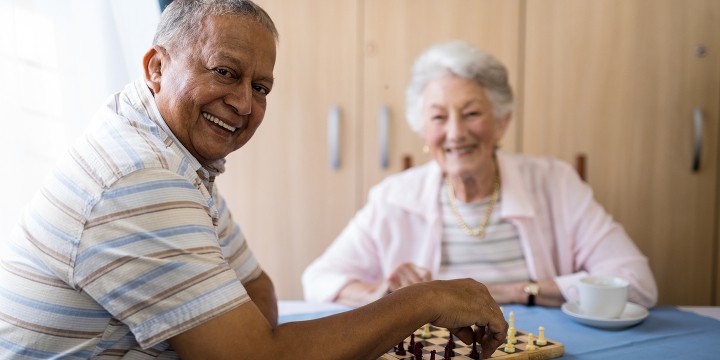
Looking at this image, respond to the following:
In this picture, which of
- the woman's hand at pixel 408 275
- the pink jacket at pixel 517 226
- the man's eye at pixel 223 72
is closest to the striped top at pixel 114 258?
the man's eye at pixel 223 72

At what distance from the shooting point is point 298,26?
8.96 ft

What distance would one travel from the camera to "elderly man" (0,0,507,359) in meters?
0.89

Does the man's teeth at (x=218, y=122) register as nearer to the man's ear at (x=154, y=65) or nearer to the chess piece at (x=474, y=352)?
the man's ear at (x=154, y=65)

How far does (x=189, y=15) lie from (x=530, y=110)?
1951 mm

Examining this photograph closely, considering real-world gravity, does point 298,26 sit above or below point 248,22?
above

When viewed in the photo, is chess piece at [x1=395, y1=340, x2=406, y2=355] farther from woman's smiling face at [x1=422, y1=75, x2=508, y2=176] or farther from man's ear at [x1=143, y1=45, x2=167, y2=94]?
woman's smiling face at [x1=422, y1=75, x2=508, y2=176]

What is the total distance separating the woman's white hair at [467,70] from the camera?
2072 millimetres

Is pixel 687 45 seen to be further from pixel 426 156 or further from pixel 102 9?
pixel 102 9

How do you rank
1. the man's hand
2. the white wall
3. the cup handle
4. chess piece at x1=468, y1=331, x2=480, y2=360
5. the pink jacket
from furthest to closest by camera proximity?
→ the pink jacket < the cup handle < the white wall < chess piece at x1=468, y1=331, x2=480, y2=360 < the man's hand

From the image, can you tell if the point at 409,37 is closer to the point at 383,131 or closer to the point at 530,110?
the point at 383,131

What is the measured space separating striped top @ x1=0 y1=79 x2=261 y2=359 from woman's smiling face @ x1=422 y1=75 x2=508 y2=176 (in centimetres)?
116

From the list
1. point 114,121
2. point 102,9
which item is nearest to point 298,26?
point 102,9

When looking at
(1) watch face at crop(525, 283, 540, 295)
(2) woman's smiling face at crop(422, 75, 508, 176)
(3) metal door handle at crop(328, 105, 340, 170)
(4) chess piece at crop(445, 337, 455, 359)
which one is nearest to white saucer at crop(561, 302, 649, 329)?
(1) watch face at crop(525, 283, 540, 295)

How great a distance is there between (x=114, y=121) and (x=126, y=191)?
175mm
